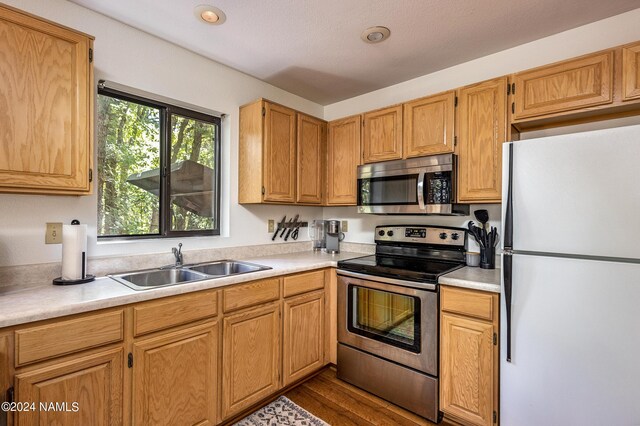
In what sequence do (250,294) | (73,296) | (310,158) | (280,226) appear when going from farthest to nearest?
1. (280,226)
2. (310,158)
3. (250,294)
4. (73,296)

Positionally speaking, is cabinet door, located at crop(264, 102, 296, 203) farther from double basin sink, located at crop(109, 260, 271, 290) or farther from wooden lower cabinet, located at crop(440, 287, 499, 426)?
wooden lower cabinet, located at crop(440, 287, 499, 426)

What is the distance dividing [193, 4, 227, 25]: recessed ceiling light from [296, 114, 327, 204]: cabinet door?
3.20 ft

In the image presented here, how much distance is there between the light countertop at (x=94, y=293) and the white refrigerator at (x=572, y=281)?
0.84 ft

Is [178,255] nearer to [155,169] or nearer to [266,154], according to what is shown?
[155,169]

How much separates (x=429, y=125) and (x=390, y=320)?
58.0 inches

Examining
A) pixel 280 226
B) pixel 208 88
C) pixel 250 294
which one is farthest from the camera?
pixel 280 226

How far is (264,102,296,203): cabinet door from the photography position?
246 centimetres

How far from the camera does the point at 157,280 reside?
2066 mm

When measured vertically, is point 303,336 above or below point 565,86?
below

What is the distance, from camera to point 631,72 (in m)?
1.57

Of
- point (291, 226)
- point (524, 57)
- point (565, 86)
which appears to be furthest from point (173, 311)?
point (524, 57)

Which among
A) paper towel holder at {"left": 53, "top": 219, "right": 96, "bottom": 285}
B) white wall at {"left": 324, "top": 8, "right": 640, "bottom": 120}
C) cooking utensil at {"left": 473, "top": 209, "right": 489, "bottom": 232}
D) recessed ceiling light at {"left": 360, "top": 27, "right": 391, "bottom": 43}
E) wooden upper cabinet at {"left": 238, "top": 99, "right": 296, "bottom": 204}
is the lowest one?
paper towel holder at {"left": 53, "top": 219, "right": 96, "bottom": 285}

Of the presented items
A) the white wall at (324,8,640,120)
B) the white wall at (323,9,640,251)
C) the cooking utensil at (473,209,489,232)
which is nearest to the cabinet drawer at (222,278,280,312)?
the white wall at (323,9,640,251)

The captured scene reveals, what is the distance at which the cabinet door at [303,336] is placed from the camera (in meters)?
2.17
